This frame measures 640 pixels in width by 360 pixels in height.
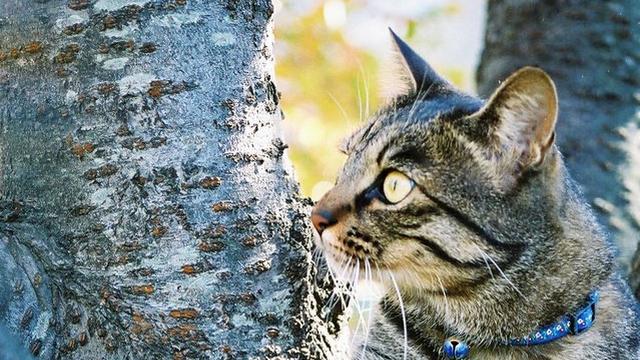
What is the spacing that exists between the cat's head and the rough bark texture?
33.7 inches

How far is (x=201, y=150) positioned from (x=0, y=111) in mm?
346

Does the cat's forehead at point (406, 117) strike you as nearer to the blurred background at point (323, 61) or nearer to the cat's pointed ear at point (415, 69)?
the cat's pointed ear at point (415, 69)

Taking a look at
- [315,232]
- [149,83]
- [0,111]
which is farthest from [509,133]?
[0,111]

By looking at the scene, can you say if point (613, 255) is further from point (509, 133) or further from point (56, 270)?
point (56, 270)

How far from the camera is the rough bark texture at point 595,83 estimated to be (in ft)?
8.25

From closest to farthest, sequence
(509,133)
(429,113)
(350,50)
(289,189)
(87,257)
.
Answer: (87,257), (289,189), (509,133), (429,113), (350,50)

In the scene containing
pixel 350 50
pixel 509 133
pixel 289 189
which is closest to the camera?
pixel 289 189

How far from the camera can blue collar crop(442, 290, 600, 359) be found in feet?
5.54

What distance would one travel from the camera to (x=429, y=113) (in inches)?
72.6

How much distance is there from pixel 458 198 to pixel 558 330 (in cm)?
33

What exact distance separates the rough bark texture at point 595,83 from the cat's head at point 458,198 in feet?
Result: 2.81

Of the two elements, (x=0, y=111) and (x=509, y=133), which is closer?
(x=0, y=111)

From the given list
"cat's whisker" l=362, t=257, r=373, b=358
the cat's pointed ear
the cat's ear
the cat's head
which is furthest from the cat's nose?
the cat's pointed ear

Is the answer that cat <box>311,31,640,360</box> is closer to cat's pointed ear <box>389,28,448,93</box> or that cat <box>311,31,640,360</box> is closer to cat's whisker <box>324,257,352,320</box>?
cat's whisker <box>324,257,352,320</box>
